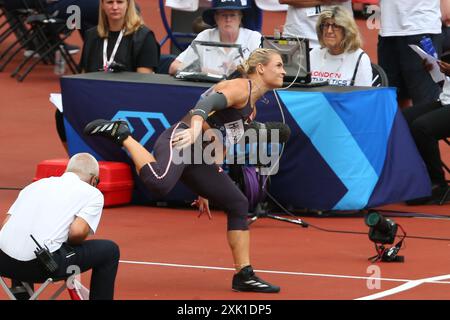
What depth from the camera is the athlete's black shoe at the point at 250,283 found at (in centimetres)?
A: 870

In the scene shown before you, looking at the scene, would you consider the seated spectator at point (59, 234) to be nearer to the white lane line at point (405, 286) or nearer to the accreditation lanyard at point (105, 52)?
the white lane line at point (405, 286)

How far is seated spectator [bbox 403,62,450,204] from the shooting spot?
11922 millimetres

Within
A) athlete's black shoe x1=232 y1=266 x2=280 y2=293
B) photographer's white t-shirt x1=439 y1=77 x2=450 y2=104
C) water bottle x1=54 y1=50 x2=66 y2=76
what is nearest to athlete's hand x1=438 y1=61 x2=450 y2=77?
photographer's white t-shirt x1=439 y1=77 x2=450 y2=104

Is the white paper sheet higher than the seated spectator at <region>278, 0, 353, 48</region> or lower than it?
lower

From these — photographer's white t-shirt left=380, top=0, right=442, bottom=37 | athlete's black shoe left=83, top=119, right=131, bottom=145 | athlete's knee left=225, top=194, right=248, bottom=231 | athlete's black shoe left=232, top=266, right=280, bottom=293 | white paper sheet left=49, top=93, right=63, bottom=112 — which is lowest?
athlete's black shoe left=232, top=266, right=280, bottom=293

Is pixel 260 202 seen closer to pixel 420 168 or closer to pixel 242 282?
pixel 420 168

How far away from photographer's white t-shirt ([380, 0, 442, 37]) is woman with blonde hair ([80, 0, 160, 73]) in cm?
229

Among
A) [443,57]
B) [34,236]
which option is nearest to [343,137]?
[443,57]

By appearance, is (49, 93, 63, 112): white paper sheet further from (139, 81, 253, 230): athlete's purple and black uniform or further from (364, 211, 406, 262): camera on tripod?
(364, 211, 406, 262): camera on tripod

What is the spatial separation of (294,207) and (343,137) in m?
0.79

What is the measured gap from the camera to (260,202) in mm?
11172

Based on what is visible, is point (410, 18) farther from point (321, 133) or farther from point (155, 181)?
point (155, 181)

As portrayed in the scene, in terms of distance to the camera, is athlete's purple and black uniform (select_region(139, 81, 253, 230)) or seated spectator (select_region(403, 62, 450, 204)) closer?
athlete's purple and black uniform (select_region(139, 81, 253, 230))

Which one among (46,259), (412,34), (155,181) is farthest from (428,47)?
(46,259)
